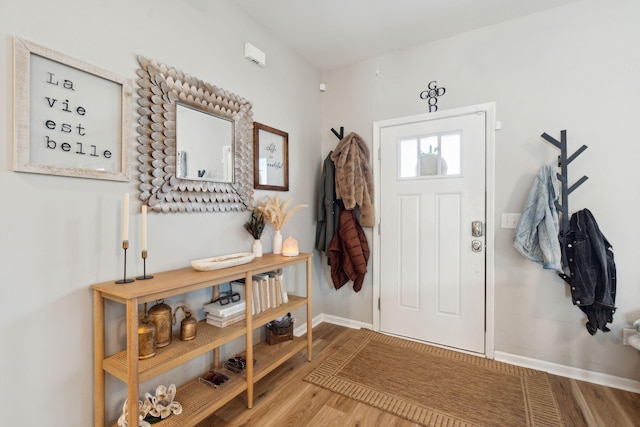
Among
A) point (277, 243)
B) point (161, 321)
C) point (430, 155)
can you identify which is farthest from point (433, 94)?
point (161, 321)

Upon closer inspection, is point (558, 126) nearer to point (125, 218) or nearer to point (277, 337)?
point (277, 337)

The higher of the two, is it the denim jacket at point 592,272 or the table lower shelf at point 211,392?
the denim jacket at point 592,272

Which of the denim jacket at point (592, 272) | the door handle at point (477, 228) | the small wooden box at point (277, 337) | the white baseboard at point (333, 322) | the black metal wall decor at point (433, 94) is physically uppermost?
the black metal wall decor at point (433, 94)

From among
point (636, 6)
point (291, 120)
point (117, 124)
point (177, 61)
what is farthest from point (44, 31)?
point (636, 6)

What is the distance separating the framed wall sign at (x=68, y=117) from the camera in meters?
1.16

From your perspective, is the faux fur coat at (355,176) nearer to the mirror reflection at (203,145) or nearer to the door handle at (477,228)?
the door handle at (477,228)

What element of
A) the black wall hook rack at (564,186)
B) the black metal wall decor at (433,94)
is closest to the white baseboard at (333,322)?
the black wall hook rack at (564,186)

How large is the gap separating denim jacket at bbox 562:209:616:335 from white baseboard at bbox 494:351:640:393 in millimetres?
351

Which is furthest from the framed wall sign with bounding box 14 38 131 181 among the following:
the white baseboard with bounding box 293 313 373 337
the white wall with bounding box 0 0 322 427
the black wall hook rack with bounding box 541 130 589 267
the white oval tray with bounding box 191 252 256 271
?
the black wall hook rack with bounding box 541 130 589 267

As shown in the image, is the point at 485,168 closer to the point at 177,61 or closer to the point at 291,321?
the point at 291,321

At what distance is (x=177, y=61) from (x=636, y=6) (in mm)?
2987

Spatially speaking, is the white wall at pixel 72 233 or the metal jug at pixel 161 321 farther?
the metal jug at pixel 161 321

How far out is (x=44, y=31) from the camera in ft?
4.02

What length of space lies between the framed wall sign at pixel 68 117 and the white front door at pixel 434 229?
212 cm
